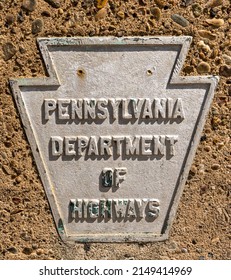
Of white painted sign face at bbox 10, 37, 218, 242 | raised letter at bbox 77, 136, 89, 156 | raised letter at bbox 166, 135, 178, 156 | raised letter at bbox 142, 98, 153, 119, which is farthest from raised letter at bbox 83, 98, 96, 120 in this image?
raised letter at bbox 166, 135, 178, 156

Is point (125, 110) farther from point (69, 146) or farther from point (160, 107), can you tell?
point (69, 146)

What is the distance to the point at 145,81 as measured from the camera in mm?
2439

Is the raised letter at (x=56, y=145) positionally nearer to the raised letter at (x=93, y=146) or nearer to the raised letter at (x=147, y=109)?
the raised letter at (x=93, y=146)

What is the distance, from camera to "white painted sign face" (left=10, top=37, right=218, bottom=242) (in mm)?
2432

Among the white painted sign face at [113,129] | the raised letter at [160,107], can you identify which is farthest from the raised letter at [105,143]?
the raised letter at [160,107]

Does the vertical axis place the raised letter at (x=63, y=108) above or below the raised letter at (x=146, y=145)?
above

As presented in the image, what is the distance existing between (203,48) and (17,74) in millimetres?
847

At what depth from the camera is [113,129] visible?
8.09 ft

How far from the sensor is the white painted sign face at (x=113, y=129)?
Result: 95.7 inches

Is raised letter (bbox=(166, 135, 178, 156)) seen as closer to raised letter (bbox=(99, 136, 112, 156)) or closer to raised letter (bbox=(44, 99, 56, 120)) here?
raised letter (bbox=(99, 136, 112, 156))

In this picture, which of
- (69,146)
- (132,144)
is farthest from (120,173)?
(69,146)

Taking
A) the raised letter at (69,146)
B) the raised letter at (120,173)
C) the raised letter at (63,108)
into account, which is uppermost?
the raised letter at (63,108)

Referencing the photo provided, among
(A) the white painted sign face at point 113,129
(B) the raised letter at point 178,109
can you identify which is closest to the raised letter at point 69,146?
(A) the white painted sign face at point 113,129

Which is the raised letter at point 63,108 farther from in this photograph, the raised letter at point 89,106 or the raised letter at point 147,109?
the raised letter at point 147,109
